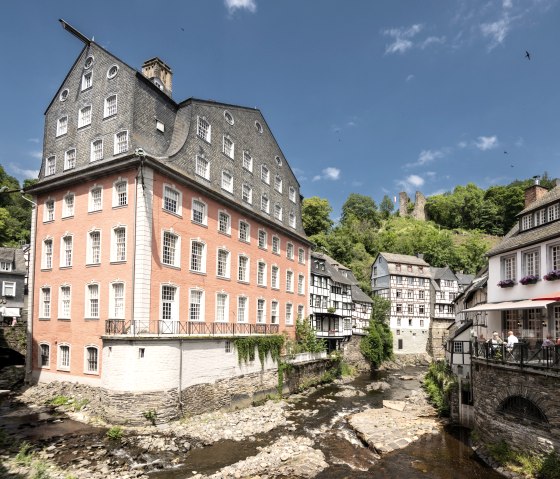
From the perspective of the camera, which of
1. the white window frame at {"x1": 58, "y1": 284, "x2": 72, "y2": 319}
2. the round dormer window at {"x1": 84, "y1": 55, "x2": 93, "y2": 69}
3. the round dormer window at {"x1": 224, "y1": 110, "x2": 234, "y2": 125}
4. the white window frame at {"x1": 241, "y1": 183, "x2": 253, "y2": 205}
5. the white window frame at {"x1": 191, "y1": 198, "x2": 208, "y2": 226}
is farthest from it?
the white window frame at {"x1": 241, "y1": 183, "x2": 253, "y2": 205}

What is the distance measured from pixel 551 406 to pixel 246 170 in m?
23.8

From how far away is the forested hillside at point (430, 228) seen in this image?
2778 inches

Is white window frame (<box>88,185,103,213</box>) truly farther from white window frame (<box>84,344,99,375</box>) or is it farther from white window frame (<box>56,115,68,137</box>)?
white window frame (<box>84,344,99,375</box>)

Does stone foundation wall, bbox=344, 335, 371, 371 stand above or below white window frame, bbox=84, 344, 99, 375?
below

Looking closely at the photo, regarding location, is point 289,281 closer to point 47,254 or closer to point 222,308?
point 222,308

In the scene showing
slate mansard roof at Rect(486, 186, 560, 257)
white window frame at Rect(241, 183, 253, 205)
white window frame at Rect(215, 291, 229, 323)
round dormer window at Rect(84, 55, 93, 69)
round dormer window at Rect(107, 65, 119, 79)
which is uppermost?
round dormer window at Rect(84, 55, 93, 69)

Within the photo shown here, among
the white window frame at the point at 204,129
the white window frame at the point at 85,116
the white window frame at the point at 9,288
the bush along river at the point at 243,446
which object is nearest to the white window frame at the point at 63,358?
the bush along river at the point at 243,446

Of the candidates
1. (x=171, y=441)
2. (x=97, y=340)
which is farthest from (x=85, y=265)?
(x=171, y=441)

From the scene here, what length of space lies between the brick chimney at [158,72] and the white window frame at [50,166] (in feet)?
27.6

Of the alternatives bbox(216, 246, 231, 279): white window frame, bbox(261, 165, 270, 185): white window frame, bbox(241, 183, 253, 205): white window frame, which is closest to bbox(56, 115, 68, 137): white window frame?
bbox(241, 183, 253, 205): white window frame

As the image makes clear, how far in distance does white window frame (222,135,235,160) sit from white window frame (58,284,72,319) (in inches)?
531

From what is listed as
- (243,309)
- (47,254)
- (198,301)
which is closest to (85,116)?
(47,254)

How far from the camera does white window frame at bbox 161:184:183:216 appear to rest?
22.5 m

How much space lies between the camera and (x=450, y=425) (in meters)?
20.8
